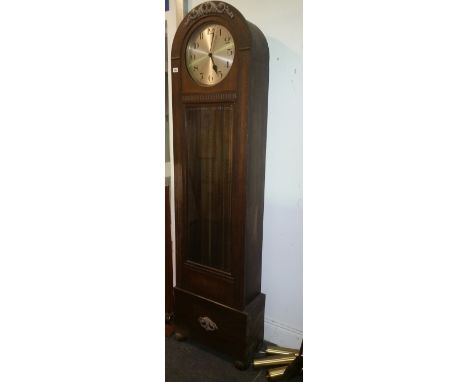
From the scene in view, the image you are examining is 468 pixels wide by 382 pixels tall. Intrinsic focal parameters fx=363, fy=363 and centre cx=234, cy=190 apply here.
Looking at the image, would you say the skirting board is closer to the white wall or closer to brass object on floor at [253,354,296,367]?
the white wall

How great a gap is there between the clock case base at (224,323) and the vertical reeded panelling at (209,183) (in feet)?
0.70

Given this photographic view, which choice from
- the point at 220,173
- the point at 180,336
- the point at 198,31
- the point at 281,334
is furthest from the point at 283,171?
the point at 180,336

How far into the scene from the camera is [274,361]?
184 centimetres

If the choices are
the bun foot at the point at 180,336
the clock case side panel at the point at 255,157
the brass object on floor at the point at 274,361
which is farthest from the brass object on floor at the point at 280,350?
the bun foot at the point at 180,336

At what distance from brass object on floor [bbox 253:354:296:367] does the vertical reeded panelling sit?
504 millimetres

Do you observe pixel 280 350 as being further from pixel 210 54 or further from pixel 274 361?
pixel 210 54

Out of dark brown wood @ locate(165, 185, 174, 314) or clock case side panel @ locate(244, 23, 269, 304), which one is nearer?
clock case side panel @ locate(244, 23, 269, 304)

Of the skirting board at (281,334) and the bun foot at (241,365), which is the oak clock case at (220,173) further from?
the skirting board at (281,334)

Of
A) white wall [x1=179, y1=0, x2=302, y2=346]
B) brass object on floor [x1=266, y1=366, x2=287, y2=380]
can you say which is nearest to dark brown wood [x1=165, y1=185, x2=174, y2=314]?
white wall [x1=179, y1=0, x2=302, y2=346]

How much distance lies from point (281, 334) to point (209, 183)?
0.97 meters

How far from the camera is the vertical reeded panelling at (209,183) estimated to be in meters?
1.74

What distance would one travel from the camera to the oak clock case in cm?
164
